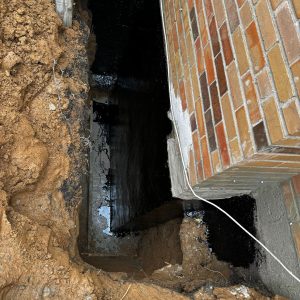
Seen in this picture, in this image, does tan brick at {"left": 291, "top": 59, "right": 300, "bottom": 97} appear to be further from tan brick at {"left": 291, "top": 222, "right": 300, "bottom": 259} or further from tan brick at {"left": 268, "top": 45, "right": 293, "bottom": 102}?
tan brick at {"left": 291, "top": 222, "right": 300, "bottom": 259}

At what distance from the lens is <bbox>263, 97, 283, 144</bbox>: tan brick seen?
4.07ft

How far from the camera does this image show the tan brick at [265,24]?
126 centimetres

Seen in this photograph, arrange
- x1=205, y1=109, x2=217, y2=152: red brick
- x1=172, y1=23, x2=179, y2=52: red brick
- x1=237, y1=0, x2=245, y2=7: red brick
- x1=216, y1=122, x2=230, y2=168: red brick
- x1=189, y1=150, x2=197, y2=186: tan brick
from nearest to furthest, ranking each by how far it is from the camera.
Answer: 1. x1=237, y1=0, x2=245, y2=7: red brick
2. x1=216, y1=122, x2=230, y2=168: red brick
3. x1=205, y1=109, x2=217, y2=152: red brick
4. x1=189, y1=150, x2=197, y2=186: tan brick
5. x1=172, y1=23, x2=179, y2=52: red brick

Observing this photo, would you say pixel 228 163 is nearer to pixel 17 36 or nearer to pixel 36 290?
pixel 36 290

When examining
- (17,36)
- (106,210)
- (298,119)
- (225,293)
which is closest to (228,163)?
(298,119)

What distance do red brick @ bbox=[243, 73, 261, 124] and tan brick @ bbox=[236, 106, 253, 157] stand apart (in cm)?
4

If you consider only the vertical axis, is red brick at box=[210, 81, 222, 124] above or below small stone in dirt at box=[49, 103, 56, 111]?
below

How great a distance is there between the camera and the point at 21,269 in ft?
5.69

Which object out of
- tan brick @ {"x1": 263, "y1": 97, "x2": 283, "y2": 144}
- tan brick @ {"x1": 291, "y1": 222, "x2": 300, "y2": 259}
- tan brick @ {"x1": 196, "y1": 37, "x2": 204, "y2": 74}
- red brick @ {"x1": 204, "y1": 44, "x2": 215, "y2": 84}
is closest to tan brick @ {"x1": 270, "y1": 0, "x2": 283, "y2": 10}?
tan brick @ {"x1": 263, "y1": 97, "x2": 283, "y2": 144}

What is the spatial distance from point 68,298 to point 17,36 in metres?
1.51

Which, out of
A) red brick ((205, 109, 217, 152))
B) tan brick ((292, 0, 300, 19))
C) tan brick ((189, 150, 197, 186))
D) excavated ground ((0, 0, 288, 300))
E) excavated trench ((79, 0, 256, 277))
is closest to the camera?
tan brick ((292, 0, 300, 19))

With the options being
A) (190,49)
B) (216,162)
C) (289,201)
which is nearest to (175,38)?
(190,49)

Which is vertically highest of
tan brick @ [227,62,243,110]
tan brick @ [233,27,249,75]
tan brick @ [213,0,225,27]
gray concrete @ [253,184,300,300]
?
tan brick @ [213,0,225,27]

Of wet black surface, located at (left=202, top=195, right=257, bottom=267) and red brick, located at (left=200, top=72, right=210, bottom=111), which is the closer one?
red brick, located at (left=200, top=72, right=210, bottom=111)
